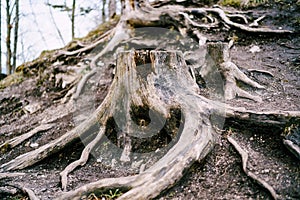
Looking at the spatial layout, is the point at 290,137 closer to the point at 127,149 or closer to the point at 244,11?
the point at 127,149

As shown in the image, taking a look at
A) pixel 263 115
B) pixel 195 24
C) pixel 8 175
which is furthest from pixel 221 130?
pixel 195 24

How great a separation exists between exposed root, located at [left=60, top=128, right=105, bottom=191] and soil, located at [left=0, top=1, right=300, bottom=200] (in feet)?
0.20

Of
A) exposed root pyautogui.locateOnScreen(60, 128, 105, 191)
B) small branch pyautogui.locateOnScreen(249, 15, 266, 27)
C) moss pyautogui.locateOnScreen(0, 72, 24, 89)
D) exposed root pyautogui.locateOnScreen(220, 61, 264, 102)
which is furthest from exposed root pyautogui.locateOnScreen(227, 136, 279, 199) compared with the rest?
moss pyautogui.locateOnScreen(0, 72, 24, 89)

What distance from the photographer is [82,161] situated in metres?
3.60

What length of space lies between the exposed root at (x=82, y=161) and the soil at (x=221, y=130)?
0.06 metres

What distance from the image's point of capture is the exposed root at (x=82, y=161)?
3232 mm

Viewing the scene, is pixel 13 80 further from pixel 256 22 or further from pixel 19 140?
pixel 256 22

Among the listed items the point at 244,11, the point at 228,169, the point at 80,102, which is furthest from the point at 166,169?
the point at 244,11

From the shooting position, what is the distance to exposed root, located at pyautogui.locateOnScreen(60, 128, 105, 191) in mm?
3232

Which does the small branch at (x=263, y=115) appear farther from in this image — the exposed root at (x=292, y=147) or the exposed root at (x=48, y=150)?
the exposed root at (x=48, y=150)

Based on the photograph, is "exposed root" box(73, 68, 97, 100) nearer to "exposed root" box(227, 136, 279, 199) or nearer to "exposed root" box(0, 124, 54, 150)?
"exposed root" box(0, 124, 54, 150)

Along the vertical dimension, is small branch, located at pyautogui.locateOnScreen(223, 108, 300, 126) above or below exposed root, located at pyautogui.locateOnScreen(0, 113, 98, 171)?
above

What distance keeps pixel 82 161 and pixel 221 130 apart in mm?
1694

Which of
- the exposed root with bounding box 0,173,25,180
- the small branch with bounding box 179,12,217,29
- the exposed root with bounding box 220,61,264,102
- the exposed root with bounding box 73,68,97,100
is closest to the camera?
the exposed root with bounding box 0,173,25,180
